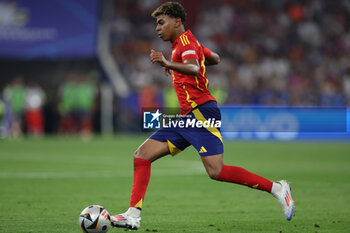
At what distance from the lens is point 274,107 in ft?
72.6

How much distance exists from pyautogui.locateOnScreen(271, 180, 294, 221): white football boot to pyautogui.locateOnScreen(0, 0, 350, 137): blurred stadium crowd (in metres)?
16.6

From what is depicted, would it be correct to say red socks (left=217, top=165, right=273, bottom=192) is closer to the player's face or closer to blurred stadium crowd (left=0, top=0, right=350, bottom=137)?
the player's face

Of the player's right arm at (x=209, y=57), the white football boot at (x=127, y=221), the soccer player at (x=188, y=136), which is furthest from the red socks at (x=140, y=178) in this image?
the player's right arm at (x=209, y=57)

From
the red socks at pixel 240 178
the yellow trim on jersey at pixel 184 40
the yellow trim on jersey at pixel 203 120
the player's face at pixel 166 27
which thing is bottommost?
the red socks at pixel 240 178

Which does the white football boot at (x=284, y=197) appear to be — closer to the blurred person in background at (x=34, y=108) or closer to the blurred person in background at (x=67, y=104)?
the blurred person in background at (x=67, y=104)

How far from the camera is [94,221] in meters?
5.71

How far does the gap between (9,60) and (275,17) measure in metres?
11.3

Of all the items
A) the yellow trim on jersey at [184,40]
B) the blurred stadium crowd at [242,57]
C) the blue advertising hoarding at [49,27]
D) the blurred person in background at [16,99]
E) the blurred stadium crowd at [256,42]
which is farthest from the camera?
the blurred stadium crowd at [256,42]

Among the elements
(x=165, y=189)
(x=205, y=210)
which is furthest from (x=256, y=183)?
(x=165, y=189)

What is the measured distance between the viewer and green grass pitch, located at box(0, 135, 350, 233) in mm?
6555

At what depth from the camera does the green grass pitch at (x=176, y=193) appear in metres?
6.55

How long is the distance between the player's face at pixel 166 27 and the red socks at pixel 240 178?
4.48ft

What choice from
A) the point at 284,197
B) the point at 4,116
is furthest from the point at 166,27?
the point at 4,116

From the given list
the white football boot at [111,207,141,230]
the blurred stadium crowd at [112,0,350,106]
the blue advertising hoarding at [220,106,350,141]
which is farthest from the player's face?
the blurred stadium crowd at [112,0,350,106]
